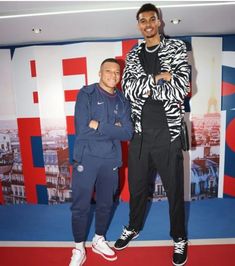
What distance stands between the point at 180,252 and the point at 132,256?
427 mm

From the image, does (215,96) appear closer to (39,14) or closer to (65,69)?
(65,69)

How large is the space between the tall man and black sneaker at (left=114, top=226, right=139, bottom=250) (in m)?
0.44

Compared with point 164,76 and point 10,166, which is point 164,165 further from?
point 10,166

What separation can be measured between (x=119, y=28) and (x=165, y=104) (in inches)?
42.8

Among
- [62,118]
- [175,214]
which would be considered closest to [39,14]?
[62,118]

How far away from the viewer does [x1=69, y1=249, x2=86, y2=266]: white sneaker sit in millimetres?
2180

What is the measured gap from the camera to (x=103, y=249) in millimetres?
2346

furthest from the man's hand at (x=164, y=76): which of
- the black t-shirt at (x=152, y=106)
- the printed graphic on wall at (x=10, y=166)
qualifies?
the printed graphic on wall at (x=10, y=166)

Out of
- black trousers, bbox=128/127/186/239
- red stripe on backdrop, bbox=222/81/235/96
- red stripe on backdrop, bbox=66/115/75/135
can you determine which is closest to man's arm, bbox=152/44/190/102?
black trousers, bbox=128/127/186/239

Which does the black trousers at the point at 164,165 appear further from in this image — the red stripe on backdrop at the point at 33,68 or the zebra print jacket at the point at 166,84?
the red stripe on backdrop at the point at 33,68

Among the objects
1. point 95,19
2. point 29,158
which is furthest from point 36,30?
point 29,158

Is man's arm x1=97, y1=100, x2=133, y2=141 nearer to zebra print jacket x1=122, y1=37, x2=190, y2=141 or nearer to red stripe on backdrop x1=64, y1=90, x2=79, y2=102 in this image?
zebra print jacket x1=122, y1=37, x2=190, y2=141

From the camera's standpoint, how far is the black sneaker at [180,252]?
2172mm

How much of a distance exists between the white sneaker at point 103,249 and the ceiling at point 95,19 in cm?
203
